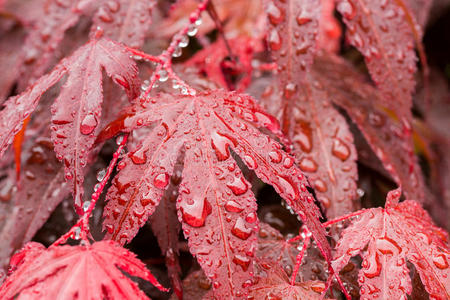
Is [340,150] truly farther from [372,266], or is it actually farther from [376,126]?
[372,266]

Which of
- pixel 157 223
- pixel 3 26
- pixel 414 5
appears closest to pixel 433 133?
pixel 414 5

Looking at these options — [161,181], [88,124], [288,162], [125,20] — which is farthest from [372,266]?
[125,20]

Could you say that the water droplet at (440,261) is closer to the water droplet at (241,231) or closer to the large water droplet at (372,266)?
the large water droplet at (372,266)

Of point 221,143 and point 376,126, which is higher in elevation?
point 221,143

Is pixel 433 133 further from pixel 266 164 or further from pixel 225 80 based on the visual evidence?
pixel 266 164

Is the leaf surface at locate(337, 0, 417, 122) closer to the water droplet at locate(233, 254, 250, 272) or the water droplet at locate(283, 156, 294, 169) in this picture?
the water droplet at locate(283, 156, 294, 169)

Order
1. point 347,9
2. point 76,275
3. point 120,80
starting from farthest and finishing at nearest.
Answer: point 347,9 → point 120,80 → point 76,275
